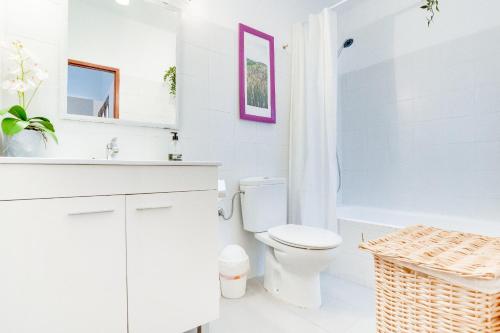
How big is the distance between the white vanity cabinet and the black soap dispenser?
358 millimetres

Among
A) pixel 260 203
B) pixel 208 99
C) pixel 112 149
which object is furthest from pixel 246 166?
pixel 112 149

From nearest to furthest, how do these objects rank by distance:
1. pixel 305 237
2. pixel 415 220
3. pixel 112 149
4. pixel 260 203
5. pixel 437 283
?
pixel 437 283 < pixel 112 149 < pixel 305 237 < pixel 260 203 < pixel 415 220

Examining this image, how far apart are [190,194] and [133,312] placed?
0.51 m

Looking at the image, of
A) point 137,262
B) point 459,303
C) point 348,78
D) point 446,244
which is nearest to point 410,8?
point 348,78

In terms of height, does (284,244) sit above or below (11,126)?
below

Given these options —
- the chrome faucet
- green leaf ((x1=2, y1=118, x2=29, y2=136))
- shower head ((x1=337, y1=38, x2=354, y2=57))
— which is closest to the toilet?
the chrome faucet

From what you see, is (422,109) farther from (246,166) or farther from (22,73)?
(22,73)

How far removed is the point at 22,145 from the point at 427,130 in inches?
106

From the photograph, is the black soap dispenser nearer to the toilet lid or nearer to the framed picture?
the framed picture

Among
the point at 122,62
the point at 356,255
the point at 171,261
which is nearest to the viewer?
the point at 171,261

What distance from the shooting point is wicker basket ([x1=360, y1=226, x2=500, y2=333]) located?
2.07ft

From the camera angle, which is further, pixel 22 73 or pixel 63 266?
pixel 22 73

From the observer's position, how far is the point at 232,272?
1714mm

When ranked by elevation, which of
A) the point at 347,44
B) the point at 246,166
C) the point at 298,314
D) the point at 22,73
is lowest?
the point at 298,314
